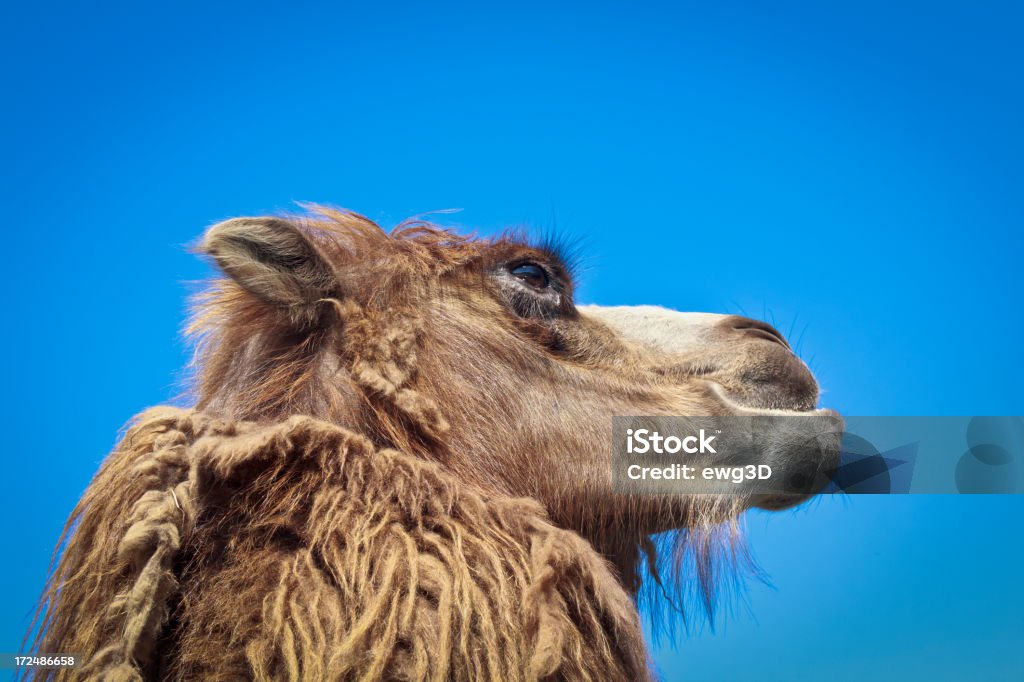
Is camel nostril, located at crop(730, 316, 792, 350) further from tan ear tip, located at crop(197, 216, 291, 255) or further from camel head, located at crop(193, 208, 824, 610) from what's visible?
tan ear tip, located at crop(197, 216, 291, 255)

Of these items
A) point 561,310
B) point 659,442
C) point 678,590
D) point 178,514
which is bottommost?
point 678,590

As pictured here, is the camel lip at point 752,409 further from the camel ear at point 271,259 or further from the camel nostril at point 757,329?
the camel ear at point 271,259

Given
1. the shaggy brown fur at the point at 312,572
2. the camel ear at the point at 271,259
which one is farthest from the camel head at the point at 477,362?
the shaggy brown fur at the point at 312,572

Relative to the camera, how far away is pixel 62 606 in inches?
130

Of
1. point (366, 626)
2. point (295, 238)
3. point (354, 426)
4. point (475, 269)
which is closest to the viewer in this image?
point (366, 626)

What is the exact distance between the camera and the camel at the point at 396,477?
125 inches

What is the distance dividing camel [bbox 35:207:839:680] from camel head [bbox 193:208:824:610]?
0.01m

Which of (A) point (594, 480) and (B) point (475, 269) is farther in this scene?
(B) point (475, 269)

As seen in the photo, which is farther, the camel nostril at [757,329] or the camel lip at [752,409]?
the camel nostril at [757,329]

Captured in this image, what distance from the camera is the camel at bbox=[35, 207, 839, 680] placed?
10.4 ft

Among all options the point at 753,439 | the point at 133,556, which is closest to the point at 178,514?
the point at 133,556

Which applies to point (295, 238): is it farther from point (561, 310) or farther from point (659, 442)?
point (659, 442)

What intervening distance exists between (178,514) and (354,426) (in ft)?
2.94

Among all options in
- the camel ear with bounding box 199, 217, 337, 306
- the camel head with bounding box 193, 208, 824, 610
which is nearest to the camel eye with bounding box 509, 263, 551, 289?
the camel head with bounding box 193, 208, 824, 610
